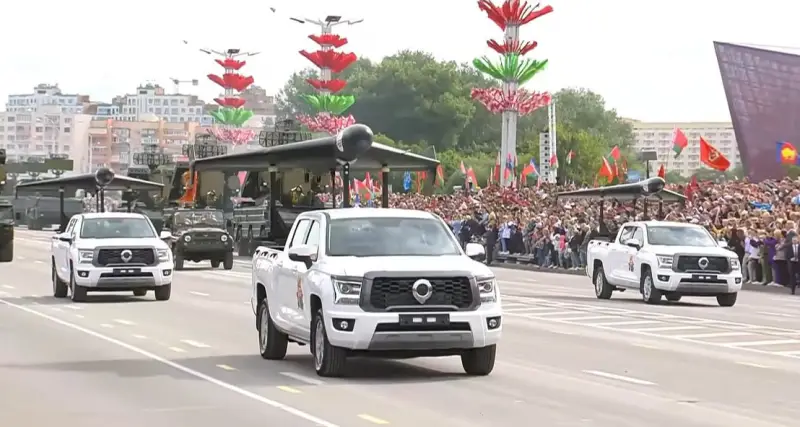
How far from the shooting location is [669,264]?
2941 centimetres

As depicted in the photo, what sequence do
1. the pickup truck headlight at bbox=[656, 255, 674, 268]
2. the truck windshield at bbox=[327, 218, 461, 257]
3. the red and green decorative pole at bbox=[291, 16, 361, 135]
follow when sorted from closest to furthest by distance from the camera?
1. the truck windshield at bbox=[327, 218, 461, 257]
2. the pickup truck headlight at bbox=[656, 255, 674, 268]
3. the red and green decorative pole at bbox=[291, 16, 361, 135]

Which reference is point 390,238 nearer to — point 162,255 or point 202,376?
point 202,376

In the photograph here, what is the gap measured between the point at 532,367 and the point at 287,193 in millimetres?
18875

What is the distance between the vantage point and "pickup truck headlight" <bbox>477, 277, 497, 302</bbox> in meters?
14.9

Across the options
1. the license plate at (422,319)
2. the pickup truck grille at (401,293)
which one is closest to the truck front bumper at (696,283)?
the pickup truck grille at (401,293)

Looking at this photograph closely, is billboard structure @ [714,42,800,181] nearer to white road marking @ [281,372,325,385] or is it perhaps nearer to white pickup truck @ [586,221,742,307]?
white pickup truck @ [586,221,742,307]

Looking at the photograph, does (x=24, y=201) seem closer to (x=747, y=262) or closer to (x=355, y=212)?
(x=747, y=262)

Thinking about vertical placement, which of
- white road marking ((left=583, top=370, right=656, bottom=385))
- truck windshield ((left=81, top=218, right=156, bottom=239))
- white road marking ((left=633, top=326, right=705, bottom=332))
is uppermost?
truck windshield ((left=81, top=218, right=156, bottom=239))

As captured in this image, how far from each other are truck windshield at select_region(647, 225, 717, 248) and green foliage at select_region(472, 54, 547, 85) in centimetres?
5242

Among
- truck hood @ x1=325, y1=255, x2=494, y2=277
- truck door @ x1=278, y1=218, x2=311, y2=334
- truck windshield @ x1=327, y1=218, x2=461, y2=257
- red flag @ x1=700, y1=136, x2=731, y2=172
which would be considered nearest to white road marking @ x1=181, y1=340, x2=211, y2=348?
truck door @ x1=278, y1=218, x2=311, y2=334

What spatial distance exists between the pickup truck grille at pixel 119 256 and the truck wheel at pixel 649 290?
31.2 feet

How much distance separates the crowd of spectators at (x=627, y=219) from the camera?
37.5 m

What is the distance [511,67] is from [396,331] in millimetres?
69196

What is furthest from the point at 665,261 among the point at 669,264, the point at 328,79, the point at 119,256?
the point at 328,79
